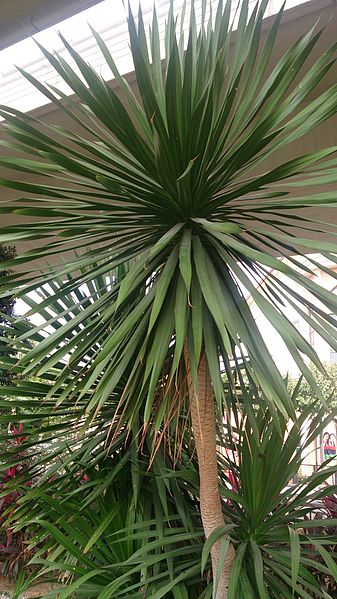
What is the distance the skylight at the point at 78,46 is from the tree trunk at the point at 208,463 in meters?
1.85

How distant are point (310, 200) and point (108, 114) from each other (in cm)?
58

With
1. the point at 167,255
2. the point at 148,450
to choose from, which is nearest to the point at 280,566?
the point at 148,450

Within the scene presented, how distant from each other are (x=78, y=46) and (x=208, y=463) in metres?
2.69

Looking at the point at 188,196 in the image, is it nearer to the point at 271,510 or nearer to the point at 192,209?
the point at 192,209

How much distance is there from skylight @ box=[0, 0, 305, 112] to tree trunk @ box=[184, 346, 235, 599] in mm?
1851

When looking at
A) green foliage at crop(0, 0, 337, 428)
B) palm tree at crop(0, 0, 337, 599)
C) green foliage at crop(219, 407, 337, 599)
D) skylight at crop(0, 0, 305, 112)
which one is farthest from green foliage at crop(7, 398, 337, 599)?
skylight at crop(0, 0, 305, 112)

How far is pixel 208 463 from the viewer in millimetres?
1492

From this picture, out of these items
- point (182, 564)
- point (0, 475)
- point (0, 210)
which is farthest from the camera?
point (0, 475)

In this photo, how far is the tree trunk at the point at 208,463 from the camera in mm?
1484

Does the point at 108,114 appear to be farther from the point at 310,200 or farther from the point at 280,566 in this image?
the point at 280,566

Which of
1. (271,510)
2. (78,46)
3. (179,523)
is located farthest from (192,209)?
(78,46)

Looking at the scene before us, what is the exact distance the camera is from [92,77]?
1.38 metres

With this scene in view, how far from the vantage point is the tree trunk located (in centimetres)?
148

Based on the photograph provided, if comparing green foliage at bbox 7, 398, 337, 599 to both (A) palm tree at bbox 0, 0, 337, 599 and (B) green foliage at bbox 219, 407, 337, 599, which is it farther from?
(A) palm tree at bbox 0, 0, 337, 599
